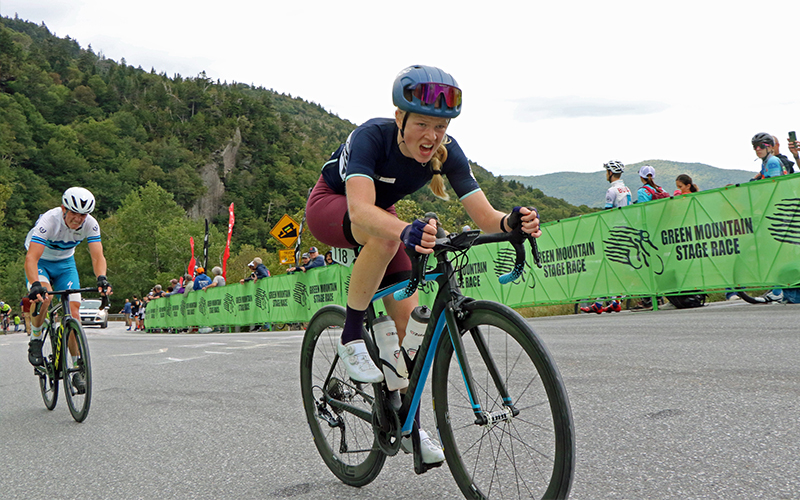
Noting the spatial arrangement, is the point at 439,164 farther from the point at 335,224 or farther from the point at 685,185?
the point at 685,185

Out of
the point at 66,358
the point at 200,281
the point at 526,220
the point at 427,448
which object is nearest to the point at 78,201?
the point at 66,358

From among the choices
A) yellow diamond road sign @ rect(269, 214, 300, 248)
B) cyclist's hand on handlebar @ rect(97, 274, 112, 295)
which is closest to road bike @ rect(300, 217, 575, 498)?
cyclist's hand on handlebar @ rect(97, 274, 112, 295)

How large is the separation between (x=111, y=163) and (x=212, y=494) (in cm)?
13437

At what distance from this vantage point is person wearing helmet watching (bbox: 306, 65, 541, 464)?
2617 millimetres

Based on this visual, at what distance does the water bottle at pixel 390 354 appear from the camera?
113 inches

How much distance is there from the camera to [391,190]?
9.82 feet

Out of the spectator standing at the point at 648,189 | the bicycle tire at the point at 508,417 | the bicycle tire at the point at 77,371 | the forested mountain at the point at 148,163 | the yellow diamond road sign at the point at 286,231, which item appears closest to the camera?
the bicycle tire at the point at 508,417

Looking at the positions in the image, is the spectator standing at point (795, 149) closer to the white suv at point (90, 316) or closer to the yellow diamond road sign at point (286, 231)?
the yellow diamond road sign at point (286, 231)

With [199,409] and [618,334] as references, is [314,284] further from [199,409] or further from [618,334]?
[199,409]

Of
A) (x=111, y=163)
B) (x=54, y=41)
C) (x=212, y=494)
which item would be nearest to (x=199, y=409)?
(x=212, y=494)

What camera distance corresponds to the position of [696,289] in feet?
33.8

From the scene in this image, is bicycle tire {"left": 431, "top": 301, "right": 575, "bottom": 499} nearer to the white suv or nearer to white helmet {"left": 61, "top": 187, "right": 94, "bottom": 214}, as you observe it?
white helmet {"left": 61, "top": 187, "right": 94, "bottom": 214}

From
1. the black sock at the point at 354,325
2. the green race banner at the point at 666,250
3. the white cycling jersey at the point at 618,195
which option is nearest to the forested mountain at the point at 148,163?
the green race banner at the point at 666,250

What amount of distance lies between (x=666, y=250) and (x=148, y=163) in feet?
436
